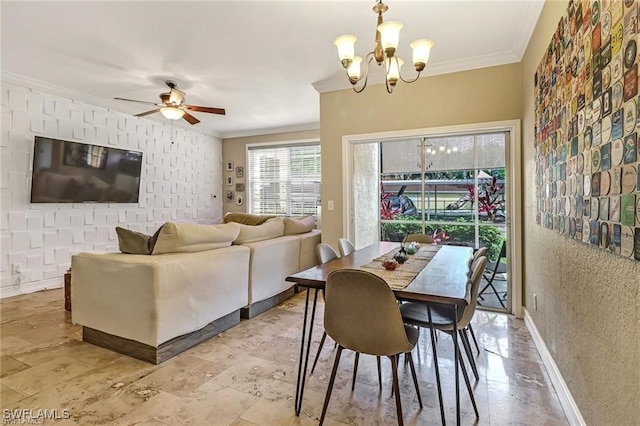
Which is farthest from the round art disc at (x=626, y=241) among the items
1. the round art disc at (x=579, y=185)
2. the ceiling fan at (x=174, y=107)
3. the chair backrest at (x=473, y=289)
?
the ceiling fan at (x=174, y=107)

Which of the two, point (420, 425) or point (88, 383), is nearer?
point (420, 425)

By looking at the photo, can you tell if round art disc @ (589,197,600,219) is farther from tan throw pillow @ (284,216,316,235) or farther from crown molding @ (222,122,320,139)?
crown molding @ (222,122,320,139)

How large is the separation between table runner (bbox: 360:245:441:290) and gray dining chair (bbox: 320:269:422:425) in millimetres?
188

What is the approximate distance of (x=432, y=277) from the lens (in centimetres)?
188

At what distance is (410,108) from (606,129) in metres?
2.67

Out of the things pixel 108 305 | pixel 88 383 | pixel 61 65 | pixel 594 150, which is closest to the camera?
pixel 594 150

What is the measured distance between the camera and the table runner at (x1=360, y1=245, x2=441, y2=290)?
179cm

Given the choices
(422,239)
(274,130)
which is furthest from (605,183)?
(274,130)

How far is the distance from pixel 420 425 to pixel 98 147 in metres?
5.11

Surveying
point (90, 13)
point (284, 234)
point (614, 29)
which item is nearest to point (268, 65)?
point (90, 13)

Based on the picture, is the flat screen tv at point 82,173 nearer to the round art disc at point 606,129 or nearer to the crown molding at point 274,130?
the crown molding at point 274,130

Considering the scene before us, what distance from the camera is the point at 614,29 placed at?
1.19m

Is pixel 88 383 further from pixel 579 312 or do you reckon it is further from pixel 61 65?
pixel 61 65

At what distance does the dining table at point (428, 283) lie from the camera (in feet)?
5.13
